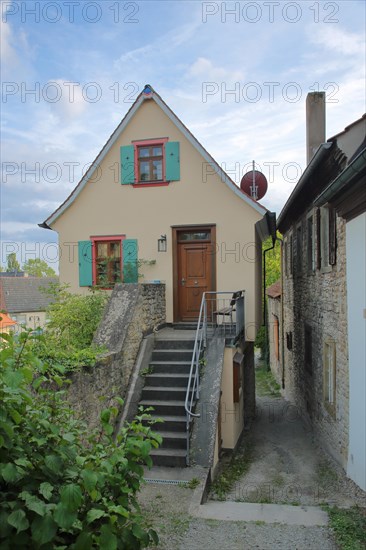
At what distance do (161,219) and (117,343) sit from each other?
4.04 metres

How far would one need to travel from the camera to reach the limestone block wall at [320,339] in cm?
767

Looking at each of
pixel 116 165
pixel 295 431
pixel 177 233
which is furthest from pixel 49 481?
pixel 295 431

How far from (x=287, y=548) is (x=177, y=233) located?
7.74 metres

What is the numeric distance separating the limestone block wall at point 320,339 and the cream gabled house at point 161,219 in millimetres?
1555

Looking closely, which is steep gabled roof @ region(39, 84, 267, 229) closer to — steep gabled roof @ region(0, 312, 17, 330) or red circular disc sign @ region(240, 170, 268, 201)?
red circular disc sign @ region(240, 170, 268, 201)

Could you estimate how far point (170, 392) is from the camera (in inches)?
328

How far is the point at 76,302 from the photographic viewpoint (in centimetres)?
994

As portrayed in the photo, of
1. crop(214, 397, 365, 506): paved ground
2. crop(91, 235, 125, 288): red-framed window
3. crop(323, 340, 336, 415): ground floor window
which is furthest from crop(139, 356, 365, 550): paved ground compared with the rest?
crop(91, 235, 125, 288): red-framed window

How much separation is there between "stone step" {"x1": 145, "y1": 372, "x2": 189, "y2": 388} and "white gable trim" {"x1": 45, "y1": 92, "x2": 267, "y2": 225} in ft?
14.8

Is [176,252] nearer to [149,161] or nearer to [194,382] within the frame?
[149,161]

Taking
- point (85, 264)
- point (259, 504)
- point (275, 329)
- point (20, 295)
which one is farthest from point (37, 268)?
point (259, 504)

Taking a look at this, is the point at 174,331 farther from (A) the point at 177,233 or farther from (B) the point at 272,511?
(B) the point at 272,511

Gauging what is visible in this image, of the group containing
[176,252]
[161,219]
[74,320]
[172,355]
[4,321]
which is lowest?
[172,355]

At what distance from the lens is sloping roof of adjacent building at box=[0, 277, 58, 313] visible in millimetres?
41156
